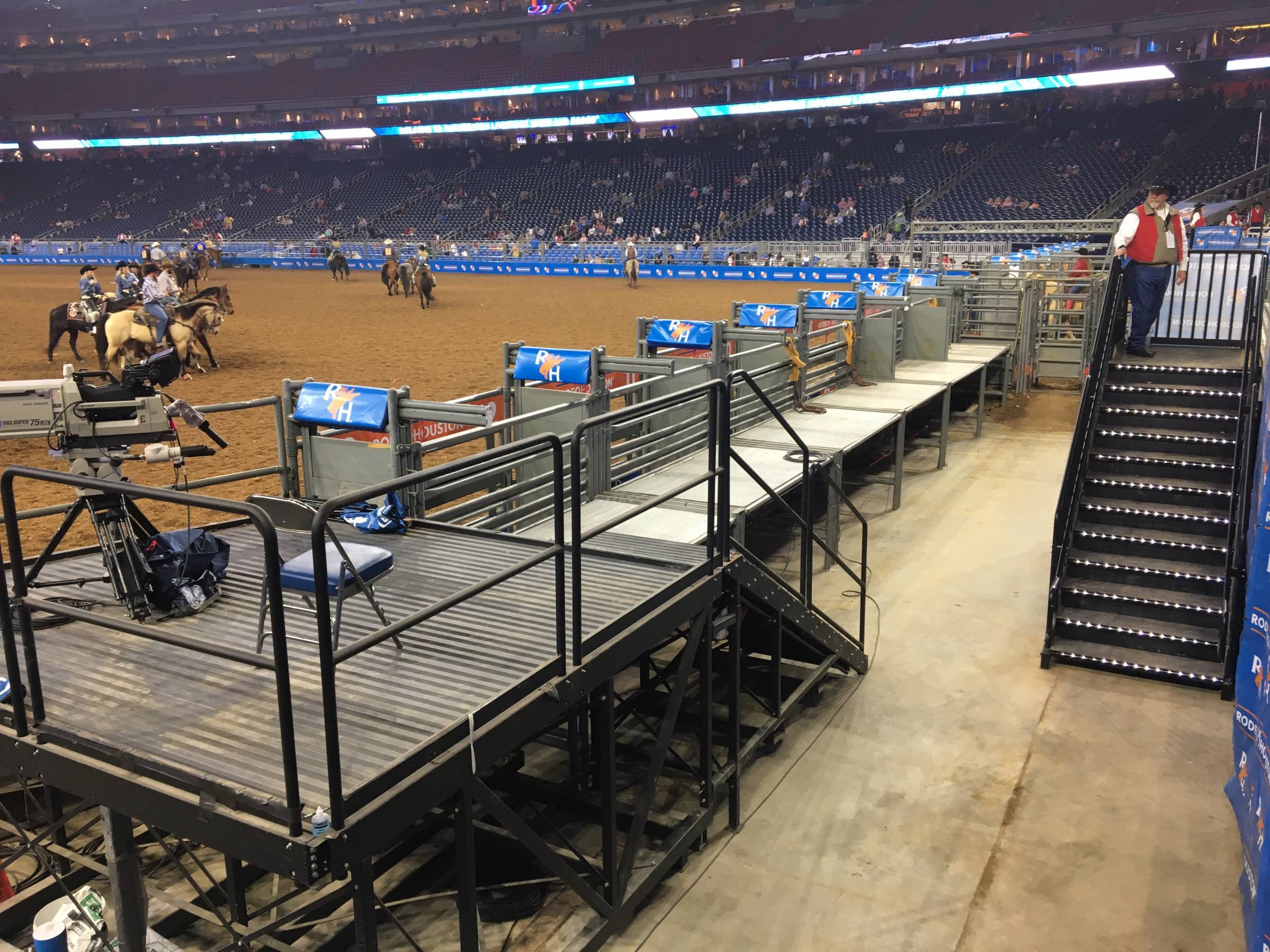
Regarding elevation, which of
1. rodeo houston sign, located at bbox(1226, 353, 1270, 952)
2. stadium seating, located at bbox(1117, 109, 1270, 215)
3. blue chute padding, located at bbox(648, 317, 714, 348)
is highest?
stadium seating, located at bbox(1117, 109, 1270, 215)

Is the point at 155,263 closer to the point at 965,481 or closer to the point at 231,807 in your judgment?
the point at 965,481

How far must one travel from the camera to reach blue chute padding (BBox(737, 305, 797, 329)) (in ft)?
38.5

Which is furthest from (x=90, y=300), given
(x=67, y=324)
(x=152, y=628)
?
(x=152, y=628)

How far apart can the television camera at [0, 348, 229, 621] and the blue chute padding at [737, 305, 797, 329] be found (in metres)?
8.10

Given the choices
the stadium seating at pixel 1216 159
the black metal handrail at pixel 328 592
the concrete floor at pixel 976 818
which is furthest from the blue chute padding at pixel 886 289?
the stadium seating at pixel 1216 159

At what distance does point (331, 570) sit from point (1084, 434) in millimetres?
6303

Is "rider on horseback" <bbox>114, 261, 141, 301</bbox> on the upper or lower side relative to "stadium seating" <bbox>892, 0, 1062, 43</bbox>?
lower

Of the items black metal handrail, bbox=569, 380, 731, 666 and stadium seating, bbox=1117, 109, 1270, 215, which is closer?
black metal handrail, bbox=569, 380, 731, 666

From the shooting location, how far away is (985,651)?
7699mm

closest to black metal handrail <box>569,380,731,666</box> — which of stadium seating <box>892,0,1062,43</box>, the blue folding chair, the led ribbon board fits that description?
the blue folding chair

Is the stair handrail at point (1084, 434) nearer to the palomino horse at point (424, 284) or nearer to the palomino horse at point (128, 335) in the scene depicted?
the palomino horse at point (128, 335)

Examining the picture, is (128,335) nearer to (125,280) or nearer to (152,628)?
(125,280)

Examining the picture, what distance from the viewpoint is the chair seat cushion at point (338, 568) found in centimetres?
408

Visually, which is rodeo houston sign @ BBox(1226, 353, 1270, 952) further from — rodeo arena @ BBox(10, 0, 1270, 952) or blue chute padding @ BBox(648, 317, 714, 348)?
blue chute padding @ BBox(648, 317, 714, 348)
